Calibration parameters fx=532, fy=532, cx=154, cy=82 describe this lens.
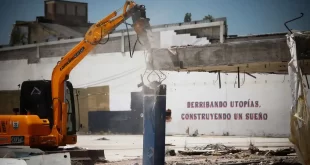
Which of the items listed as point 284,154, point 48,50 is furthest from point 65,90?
point 48,50

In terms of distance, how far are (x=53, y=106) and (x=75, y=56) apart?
1.29 m

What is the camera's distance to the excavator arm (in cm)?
1138

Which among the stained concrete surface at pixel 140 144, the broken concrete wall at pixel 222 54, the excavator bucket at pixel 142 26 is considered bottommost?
the stained concrete surface at pixel 140 144

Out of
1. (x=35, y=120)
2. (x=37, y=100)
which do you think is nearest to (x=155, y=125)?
(x=35, y=120)

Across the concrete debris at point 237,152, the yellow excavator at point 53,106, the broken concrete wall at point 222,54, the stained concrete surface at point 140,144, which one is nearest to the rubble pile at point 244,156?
the concrete debris at point 237,152

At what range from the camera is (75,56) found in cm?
1193

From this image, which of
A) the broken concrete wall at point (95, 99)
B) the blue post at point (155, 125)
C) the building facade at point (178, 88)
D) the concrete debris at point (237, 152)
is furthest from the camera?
the broken concrete wall at point (95, 99)

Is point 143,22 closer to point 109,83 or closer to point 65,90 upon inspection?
point 65,90

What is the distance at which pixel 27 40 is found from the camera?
4019 cm

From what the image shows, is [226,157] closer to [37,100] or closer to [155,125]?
[37,100]

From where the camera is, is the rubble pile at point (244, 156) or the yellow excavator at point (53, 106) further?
the rubble pile at point (244, 156)

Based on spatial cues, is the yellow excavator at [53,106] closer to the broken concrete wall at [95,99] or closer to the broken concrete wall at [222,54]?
the broken concrete wall at [222,54]

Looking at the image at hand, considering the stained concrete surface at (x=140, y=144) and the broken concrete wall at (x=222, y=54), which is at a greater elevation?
the broken concrete wall at (x=222, y=54)

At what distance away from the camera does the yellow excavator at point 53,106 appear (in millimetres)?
11000
